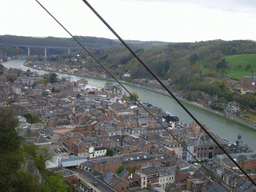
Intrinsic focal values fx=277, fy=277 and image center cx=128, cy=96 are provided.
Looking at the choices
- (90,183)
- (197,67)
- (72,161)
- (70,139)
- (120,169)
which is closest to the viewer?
(90,183)

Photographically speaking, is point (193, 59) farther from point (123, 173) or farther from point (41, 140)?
point (123, 173)

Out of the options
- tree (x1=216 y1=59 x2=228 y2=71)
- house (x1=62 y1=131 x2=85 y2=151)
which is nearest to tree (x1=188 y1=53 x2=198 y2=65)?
tree (x1=216 y1=59 x2=228 y2=71)

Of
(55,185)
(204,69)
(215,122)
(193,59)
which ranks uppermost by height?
(193,59)

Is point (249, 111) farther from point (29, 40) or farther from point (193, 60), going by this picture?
point (29, 40)

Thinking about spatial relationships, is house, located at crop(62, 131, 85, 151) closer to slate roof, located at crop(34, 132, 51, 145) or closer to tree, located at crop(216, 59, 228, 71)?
slate roof, located at crop(34, 132, 51, 145)

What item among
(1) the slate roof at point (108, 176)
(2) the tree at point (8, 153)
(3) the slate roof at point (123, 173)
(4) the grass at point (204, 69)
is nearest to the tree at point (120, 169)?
(3) the slate roof at point (123, 173)

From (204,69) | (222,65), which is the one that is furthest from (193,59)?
(222,65)

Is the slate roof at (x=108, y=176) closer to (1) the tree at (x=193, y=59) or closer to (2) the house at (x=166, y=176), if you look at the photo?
(2) the house at (x=166, y=176)

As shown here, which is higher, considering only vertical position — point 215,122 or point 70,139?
point 70,139
